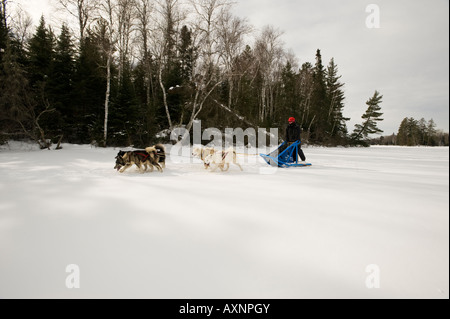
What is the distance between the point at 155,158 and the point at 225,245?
4.31 m

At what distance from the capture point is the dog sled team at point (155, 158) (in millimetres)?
5121

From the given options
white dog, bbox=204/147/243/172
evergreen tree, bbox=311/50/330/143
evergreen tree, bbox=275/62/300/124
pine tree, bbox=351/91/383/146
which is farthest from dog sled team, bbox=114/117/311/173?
pine tree, bbox=351/91/383/146

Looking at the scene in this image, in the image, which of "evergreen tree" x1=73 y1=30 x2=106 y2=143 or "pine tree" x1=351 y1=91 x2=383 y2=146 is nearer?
"evergreen tree" x1=73 y1=30 x2=106 y2=143

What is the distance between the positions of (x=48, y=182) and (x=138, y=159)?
6.08 ft

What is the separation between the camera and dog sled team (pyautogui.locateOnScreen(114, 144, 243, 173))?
5121mm

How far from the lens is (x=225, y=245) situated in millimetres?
1759

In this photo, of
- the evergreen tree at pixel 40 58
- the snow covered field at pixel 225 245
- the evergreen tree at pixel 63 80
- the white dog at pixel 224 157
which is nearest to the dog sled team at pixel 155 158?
the white dog at pixel 224 157

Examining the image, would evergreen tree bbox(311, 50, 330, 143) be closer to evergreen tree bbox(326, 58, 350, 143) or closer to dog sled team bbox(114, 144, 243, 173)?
evergreen tree bbox(326, 58, 350, 143)

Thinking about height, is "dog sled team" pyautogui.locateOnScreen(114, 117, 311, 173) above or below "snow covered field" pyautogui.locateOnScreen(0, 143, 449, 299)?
above

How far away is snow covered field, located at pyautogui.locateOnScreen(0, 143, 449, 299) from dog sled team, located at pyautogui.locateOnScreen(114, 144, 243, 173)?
2011mm

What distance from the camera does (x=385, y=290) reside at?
1.22 m

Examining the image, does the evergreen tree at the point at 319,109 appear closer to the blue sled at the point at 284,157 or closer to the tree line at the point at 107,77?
the tree line at the point at 107,77

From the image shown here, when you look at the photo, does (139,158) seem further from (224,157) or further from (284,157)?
(284,157)

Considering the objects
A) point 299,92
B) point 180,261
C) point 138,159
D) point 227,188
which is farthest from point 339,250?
point 299,92
